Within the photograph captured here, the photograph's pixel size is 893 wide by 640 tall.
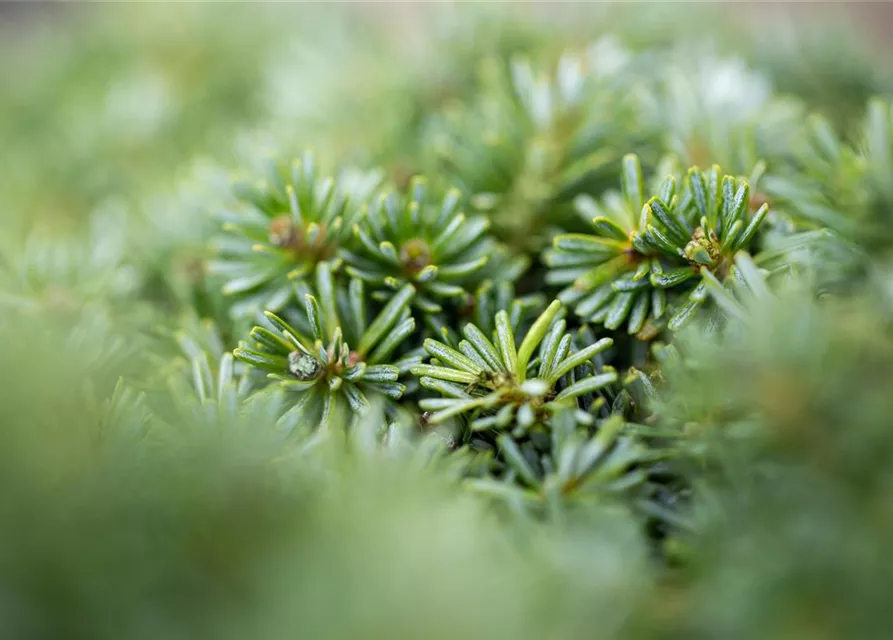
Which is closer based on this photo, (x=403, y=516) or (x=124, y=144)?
(x=403, y=516)

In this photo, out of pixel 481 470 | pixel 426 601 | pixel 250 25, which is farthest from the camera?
pixel 250 25

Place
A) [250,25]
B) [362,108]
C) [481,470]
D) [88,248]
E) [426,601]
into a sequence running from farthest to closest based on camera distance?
[250,25], [362,108], [88,248], [481,470], [426,601]

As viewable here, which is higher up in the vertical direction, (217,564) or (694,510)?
(694,510)

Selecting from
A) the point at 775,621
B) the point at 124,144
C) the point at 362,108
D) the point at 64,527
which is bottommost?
the point at 64,527

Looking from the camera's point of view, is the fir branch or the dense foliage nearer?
the dense foliage

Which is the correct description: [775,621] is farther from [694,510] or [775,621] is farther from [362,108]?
[362,108]

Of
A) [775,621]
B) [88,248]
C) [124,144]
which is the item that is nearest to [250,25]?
[124,144]

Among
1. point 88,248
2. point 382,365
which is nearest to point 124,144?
point 88,248

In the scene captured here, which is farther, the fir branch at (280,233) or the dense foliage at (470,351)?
the fir branch at (280,233)
